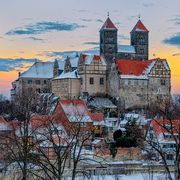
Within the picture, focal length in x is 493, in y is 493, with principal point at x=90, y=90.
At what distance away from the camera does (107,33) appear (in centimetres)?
7669

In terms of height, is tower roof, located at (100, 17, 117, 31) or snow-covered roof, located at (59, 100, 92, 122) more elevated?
tower roof, located at (100, 17, 117, 31)

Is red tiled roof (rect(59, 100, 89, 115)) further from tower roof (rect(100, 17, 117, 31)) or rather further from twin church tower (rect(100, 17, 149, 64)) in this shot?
tower roof (rect(100, 17, 117, 31))

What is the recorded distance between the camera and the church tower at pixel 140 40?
79.1 m

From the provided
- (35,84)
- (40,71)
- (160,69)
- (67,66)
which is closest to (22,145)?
(160,69)

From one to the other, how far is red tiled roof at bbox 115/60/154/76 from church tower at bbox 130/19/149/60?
9.59m

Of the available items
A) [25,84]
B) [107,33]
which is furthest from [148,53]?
[25,84]

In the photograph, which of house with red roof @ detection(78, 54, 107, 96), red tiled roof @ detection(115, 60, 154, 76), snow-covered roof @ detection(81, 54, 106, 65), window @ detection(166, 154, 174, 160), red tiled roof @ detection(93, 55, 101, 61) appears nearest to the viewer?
window @ detection(166, 154, 174, 160)

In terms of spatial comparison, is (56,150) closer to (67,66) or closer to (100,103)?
(100,103)

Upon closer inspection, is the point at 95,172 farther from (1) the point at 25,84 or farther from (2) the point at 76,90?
(1) the point at 25,84

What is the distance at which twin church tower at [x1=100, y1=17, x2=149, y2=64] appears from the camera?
75.0m

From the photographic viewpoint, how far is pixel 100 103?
2539 inches

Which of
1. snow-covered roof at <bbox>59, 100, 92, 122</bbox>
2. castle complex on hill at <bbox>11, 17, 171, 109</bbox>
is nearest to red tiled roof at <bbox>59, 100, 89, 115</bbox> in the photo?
snow-covered roof at <bbox>59, 100, 92, 122</bbox>

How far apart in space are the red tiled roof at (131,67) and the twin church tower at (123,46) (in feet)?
16.3

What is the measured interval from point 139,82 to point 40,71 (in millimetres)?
25610
